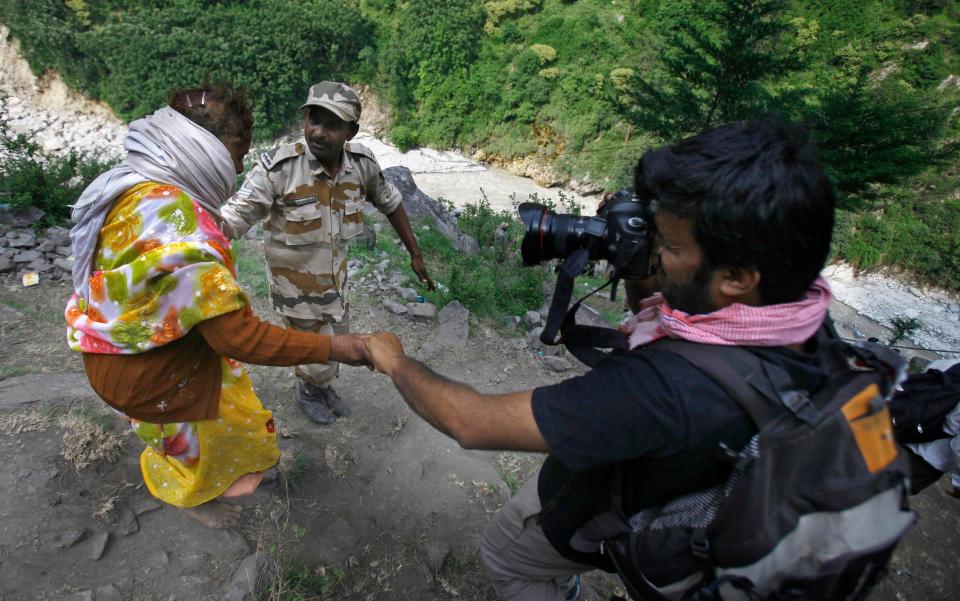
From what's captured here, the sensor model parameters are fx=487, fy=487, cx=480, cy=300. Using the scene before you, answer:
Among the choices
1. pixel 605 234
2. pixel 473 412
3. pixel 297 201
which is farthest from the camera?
pixel 297 201

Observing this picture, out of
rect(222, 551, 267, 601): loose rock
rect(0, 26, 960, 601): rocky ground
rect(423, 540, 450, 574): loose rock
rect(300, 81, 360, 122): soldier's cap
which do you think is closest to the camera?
rect(222, 551, 267, 601): loose rock

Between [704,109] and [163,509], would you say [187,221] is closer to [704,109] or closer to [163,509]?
[163,509]

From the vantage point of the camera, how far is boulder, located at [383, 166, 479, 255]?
644 cm

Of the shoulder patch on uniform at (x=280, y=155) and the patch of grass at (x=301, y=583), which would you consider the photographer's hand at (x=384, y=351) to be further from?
the shoulder patch on uniform at (x=280, y=155)

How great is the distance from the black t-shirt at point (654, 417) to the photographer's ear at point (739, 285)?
11 cm

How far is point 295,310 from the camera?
270 cm

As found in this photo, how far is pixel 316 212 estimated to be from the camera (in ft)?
8.37

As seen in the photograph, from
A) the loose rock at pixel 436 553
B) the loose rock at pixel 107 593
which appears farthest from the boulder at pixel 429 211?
the loose rock at pixel 107 593

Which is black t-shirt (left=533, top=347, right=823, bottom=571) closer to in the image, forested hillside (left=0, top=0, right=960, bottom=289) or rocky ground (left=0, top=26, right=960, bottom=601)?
rocky ground (left=0, top=26, right=960, bottom=601)

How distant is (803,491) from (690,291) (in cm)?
43

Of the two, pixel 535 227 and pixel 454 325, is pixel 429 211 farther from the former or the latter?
pixel 535 227

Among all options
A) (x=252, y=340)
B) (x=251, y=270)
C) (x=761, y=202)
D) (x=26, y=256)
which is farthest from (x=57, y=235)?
(x=761, y=202)

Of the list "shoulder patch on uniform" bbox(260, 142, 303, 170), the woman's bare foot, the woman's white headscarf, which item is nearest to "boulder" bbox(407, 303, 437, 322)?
"shoulder patch on uniform" bbox(260, 142, 303, 170)

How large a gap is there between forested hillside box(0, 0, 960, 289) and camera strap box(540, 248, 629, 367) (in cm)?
1484
